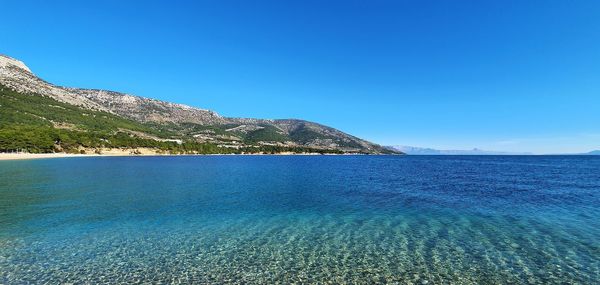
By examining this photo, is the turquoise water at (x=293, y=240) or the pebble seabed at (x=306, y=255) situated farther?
the turquoise water at (x=293, y=240)

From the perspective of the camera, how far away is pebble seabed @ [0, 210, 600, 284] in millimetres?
16391

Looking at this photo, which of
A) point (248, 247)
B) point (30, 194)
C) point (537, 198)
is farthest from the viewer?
point (537, 198)

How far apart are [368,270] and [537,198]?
39159mm

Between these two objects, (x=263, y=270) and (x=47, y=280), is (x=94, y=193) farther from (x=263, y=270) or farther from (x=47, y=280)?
(x=263, y=270)

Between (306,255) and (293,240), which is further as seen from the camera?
(293,240)

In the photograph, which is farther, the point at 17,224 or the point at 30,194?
the point at 30,194

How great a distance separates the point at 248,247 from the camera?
21.2 meters

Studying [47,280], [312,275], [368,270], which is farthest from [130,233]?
[368,270]

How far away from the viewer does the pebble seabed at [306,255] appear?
645 inches

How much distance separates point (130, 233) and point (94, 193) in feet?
82.1

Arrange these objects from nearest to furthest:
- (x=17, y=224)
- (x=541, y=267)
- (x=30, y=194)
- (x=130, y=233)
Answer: (x=541, y=267)
(x=130, y=233)
(x=17, y=224)
(x=30, y=194)

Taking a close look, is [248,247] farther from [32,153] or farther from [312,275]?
[32,153]

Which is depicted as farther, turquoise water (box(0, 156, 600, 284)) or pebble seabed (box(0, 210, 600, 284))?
turquoise water (box(0, 156, 600, 284))

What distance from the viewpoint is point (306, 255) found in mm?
19734
